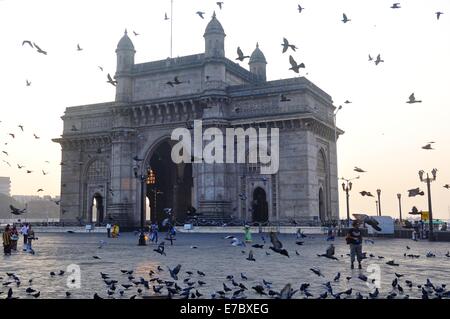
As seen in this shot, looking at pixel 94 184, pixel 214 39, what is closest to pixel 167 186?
pixel 94 184

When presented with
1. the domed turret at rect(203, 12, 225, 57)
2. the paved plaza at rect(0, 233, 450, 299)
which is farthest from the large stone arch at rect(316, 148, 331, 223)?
the paved plaza at rect(0, 233, 450, 299)

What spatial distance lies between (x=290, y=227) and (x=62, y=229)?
75.9 ft

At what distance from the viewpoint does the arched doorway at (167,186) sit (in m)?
48.6

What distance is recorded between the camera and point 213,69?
39.8 meters

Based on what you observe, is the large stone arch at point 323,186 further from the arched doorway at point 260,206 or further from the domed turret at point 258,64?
the domed turret at point 258,64

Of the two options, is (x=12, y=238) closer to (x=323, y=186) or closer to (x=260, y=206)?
(x=260, y=206)

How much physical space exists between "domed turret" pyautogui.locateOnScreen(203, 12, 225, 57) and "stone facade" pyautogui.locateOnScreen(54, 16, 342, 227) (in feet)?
0.28

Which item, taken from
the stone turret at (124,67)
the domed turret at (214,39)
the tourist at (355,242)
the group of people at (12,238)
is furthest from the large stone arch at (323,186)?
the tourist at (355,242)

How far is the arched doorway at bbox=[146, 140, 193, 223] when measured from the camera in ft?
159

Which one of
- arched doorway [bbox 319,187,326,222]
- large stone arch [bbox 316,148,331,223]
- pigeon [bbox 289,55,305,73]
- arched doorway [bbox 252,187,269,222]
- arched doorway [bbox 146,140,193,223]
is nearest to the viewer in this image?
pigeon [bbox 289,55,305,73]

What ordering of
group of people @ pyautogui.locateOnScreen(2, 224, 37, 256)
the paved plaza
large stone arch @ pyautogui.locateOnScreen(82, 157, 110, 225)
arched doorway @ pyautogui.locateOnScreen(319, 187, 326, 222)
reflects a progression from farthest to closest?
large stone arch @ pyautogui.locateOnScreen(82, 157, 110, 225), arched doorway @ pyautogui.locateOnScreen(319, 187, 326, 222), group of people @ pyautogui.locateOnScreen(2, 224, 37, 256), the paved plaza
